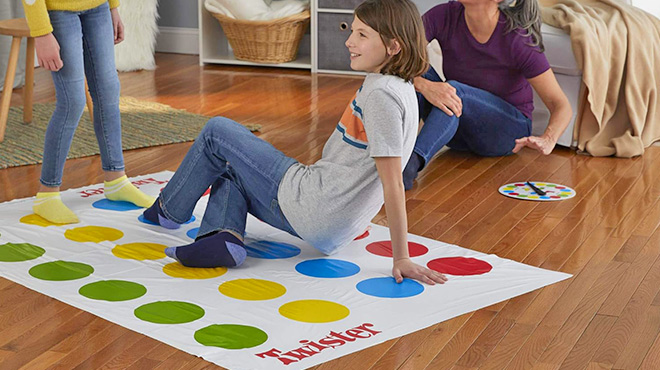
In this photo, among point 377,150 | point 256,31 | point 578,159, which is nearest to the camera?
point 377,150

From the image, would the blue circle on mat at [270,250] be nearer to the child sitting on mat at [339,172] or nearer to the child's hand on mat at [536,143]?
the child sitting on mat at [339,172]

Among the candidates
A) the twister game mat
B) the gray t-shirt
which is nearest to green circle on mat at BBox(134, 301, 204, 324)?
the twister game mat

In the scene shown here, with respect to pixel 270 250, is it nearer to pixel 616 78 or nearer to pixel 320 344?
pixel 320 344

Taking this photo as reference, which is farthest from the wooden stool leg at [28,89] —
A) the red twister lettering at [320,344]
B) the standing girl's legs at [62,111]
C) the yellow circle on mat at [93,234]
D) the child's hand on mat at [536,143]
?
the red twister lettering at [320,344]

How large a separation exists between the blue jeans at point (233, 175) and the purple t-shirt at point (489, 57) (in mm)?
1109

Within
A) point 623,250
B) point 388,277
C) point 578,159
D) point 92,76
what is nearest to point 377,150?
point 388,277

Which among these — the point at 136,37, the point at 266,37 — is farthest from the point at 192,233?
the point at 136,37

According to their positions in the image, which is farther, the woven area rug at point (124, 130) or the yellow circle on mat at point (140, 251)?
the woven area rug at point (124, 130)

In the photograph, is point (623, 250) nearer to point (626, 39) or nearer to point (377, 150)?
point (377, 150)

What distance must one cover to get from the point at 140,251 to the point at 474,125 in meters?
1.32

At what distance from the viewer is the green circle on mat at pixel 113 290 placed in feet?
6.06

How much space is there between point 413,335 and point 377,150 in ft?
1.27

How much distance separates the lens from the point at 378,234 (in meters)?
2.29

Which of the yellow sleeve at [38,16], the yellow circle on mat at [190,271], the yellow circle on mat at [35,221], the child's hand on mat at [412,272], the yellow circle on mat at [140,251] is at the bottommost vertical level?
the yellow circle on mat at [35,221]
